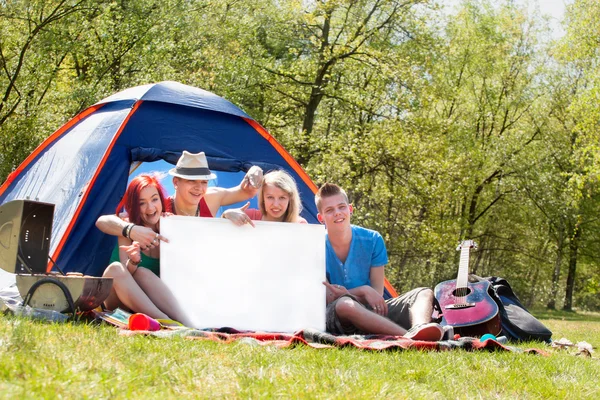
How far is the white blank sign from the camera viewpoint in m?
4.15

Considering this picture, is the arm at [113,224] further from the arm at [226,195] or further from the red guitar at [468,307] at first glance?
the red guitar at [468,307]

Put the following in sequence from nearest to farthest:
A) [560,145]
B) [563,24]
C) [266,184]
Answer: [266,184]
[563,24]
[560,145]

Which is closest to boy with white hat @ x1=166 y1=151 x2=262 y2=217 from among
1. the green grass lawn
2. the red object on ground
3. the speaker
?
the speaker

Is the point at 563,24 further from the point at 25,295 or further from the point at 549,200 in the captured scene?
the point at 25,295

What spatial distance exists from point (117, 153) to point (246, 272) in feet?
5.97

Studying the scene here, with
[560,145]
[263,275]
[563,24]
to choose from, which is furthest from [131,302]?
[560,145]

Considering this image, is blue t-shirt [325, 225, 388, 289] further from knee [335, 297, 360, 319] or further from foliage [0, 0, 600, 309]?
foliage [0, 0, 600, 309]

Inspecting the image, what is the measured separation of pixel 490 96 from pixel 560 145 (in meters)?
2.26

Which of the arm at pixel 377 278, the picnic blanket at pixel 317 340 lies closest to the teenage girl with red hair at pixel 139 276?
the picnic blanket at pixel 317 340

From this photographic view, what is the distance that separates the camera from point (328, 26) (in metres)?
15.4

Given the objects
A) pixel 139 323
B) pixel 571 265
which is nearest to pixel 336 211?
pixel 139 323

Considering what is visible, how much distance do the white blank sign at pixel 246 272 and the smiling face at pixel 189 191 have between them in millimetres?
463

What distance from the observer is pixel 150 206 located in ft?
14.7

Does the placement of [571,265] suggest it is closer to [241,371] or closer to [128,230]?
[128,230]
